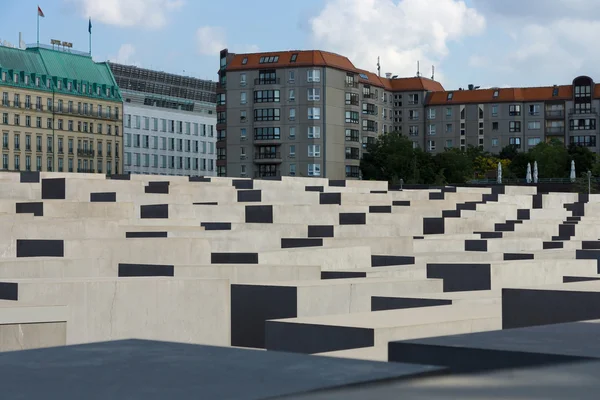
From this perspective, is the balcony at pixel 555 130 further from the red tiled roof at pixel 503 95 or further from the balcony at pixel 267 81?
the balcony at pixel 267 81

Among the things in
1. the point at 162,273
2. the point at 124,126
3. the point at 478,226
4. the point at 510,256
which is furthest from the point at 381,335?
the point at 124,126

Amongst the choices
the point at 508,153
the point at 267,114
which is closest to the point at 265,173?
the point at 267,114

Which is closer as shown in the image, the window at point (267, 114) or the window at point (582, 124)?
the window at point (267, 114)

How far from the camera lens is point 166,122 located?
401ft

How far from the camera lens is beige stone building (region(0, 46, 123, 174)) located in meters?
104

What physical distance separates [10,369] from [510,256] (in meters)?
14.5

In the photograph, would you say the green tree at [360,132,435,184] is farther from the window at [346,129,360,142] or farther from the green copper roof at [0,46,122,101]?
the green copper roof at [0,46,122,101]

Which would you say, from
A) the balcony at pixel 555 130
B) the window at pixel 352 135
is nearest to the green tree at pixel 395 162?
the window at pixel 352 135

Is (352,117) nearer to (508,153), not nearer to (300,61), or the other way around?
(300,61)

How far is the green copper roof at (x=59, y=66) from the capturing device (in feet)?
343

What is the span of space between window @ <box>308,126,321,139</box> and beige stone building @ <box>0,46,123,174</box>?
21318 millimetres

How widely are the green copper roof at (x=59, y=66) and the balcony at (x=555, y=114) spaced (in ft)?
156

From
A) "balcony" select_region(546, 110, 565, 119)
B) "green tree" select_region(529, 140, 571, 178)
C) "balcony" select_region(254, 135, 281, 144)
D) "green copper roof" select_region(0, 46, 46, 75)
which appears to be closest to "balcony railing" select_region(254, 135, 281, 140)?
"balcony" select_region(254, 135, 281, 144)

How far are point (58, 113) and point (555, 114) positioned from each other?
54.6 metres
